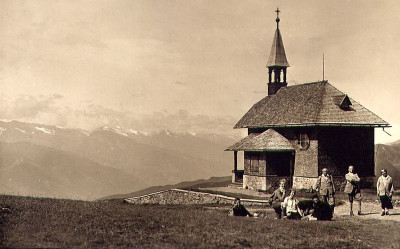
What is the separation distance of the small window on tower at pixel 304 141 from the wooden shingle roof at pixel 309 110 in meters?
1.16

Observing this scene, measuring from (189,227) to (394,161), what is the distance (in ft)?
219

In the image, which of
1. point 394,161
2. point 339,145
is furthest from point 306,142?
point 394,161

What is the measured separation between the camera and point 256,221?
17.4m

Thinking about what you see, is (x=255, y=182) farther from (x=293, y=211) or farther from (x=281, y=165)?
(x=293, y=211)

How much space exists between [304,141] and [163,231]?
79.1ft

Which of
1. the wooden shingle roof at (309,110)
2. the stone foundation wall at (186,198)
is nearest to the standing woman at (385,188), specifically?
the stone foundation wall at (186,198)

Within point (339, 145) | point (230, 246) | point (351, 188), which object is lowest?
point (230, 246)

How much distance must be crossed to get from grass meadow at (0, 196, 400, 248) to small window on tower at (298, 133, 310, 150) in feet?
60.1

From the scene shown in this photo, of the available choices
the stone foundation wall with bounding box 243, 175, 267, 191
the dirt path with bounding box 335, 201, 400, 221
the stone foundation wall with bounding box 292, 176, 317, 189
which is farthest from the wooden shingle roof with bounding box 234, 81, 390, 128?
the dirt path with bounding box 335, 201, 400, 221

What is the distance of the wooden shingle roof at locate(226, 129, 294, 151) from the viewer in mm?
37375

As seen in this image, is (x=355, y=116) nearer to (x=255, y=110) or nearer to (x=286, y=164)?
(x=286, y=164)

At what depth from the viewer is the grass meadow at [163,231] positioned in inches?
510

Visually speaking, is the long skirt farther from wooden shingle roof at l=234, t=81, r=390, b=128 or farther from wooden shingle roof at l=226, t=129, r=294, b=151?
wooden shingle roof at l=226, t=129, r=294, b=151

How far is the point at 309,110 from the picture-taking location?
3709cm
